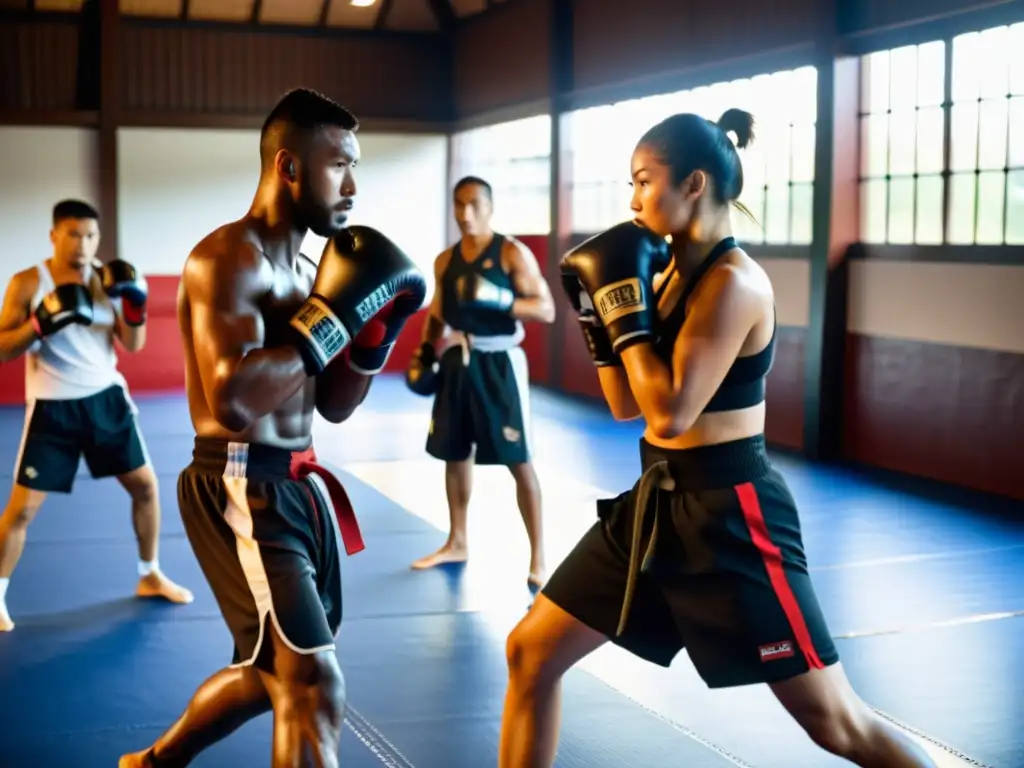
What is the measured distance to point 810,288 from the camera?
8336 millimetres

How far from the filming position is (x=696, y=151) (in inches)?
98.0

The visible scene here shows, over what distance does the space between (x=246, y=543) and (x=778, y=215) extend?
7.06 meters

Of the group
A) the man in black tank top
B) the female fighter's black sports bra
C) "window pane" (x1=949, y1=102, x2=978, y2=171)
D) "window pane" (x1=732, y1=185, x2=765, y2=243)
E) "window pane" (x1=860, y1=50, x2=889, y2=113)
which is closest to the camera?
Result: the female fighter's black sports bra

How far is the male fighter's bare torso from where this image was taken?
2.52 metres

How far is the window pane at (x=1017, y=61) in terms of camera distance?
22.4 ft

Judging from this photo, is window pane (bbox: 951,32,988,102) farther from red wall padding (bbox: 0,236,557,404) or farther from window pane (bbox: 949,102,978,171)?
red wall padding (bbox: 0,236,557,404)

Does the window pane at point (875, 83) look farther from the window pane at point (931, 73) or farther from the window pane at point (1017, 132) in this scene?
the window pane at point (1017, 132)

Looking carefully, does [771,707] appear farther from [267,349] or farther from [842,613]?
[267,349]

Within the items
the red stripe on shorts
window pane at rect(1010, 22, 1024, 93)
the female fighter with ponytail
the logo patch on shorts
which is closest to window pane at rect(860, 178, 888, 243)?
window pane at rect(1010, 22, 1024, 93)

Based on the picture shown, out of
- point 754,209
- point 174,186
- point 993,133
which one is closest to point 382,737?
point 993,133

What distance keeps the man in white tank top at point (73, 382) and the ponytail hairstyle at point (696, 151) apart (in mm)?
2747

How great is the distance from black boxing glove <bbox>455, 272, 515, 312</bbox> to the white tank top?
1.37m

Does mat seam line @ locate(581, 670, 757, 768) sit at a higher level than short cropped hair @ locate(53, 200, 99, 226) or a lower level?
lower

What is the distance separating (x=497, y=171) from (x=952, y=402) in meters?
7.23
